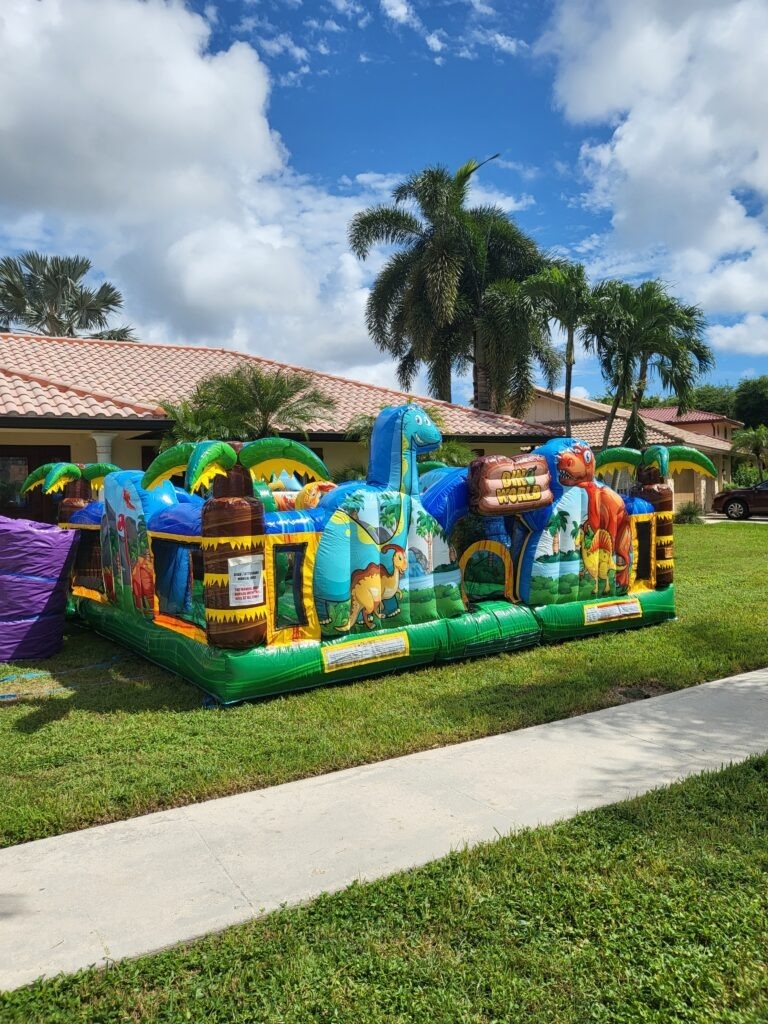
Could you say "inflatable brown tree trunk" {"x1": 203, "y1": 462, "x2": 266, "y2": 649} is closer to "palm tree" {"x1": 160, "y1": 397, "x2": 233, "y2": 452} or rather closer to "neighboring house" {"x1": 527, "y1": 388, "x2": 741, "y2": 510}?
"palm tree" {"x1": 160, "y1": 397, "x2": 233, "y2": 452}

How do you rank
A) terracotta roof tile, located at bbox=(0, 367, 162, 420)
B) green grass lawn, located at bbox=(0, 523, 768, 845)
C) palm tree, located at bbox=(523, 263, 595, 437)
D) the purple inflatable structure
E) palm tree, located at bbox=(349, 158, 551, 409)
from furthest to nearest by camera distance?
palm tree, located at bbox=(349, 158, 551, 409) < palm tree, located at bbox=(523, 263, 595, 437) < terracotta roof tile, located at bbox=(0, 367, 162, 420) < the purple inflatable structure < green grass lawn, located at bbox=(0, 523, 768, 845)

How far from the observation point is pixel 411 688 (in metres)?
6.20

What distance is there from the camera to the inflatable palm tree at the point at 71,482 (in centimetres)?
936

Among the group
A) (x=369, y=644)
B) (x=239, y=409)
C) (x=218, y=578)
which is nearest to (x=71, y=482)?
(x=239, y=409)

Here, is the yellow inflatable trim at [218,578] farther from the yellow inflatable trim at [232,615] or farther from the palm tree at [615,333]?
the palm tree at [615,333]

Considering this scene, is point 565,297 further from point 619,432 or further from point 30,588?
point 30,588

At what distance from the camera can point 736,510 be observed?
83.1 feet

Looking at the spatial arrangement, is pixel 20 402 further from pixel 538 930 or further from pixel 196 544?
pixel 538 930

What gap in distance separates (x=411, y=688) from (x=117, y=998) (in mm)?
3812

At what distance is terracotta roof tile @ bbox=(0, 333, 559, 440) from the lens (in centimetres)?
1469

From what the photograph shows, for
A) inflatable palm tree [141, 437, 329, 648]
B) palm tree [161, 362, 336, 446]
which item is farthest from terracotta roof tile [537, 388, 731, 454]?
inflatable palm tree [141, 437, 329, 648]

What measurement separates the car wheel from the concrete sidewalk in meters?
22.0

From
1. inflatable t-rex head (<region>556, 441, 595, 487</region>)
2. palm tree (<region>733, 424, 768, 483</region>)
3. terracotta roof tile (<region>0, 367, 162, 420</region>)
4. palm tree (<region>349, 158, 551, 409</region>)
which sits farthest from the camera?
palm tree (<region>733, 424, 768, 483</region>)

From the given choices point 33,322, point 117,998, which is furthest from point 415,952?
point 33,322
